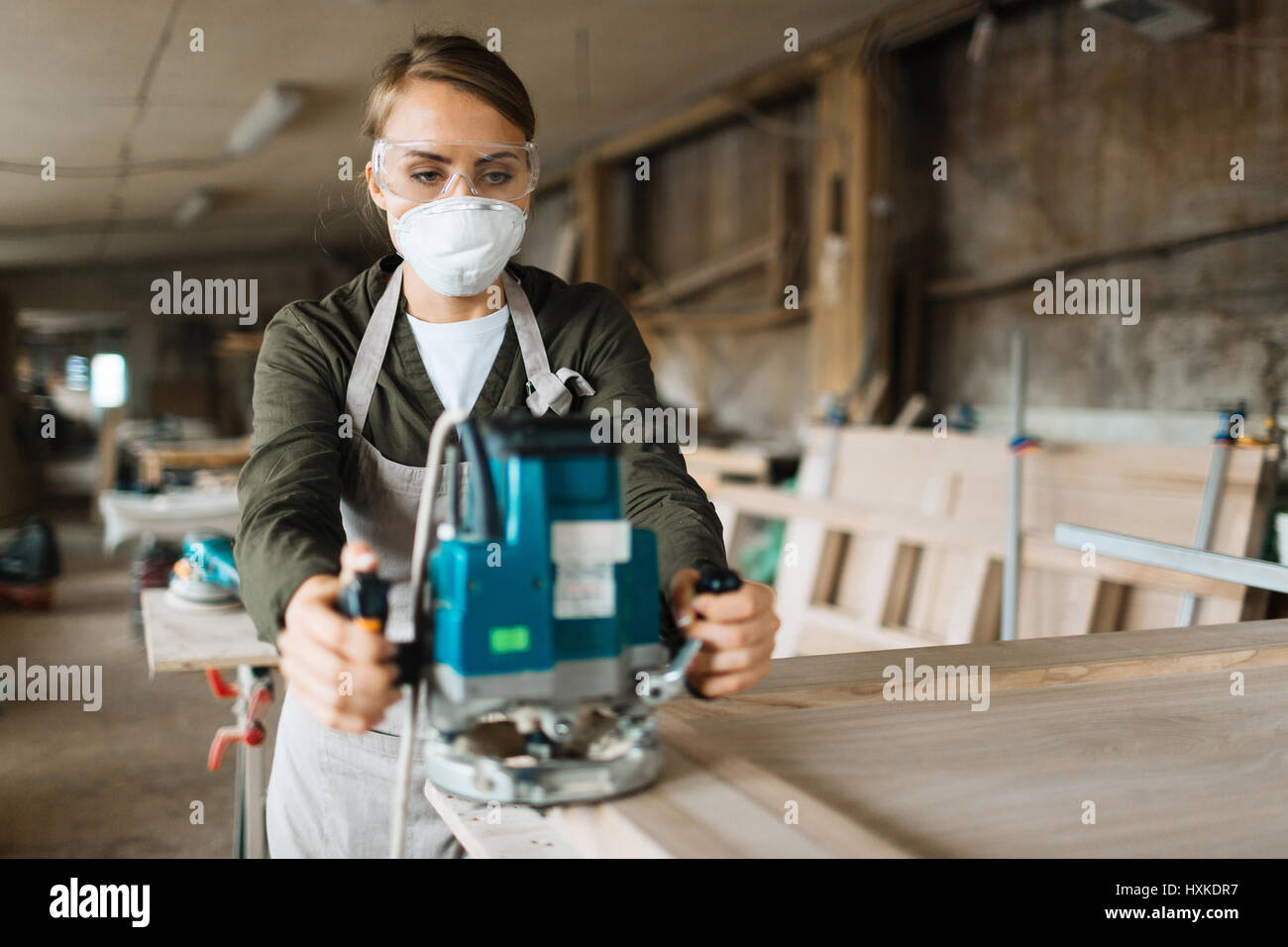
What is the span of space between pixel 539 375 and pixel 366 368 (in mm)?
232

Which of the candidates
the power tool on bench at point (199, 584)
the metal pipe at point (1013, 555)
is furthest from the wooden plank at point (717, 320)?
the power tool on bench at point (199, 584)

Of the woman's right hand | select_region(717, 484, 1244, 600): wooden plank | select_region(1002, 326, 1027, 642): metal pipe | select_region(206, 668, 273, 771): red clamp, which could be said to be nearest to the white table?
select_region(717, 484, 1244, 600): wooden plank

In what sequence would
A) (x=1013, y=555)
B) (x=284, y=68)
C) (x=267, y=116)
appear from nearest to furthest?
(x=1013, y=555) → (x=284, y=68) → (x=267, y=116)

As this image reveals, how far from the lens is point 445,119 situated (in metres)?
1.24

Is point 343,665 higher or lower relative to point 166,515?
higher

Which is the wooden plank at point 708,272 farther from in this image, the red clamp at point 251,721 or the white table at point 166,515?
the red clamp at point 251,721

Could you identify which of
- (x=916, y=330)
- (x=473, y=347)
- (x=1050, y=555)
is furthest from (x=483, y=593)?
(x=916, y=330)

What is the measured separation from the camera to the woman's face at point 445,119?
4.08ft

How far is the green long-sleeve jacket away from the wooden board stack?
5.94 feet

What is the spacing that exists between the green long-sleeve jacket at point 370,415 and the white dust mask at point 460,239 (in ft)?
0.35

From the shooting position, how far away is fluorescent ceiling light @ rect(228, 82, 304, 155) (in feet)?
19.0

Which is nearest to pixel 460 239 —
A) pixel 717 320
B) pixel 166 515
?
pixel 166 515

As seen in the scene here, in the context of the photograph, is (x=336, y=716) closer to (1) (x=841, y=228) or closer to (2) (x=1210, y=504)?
(2) (x=1210, y=504)

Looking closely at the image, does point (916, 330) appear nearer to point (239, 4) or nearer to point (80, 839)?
point (239, 4)
